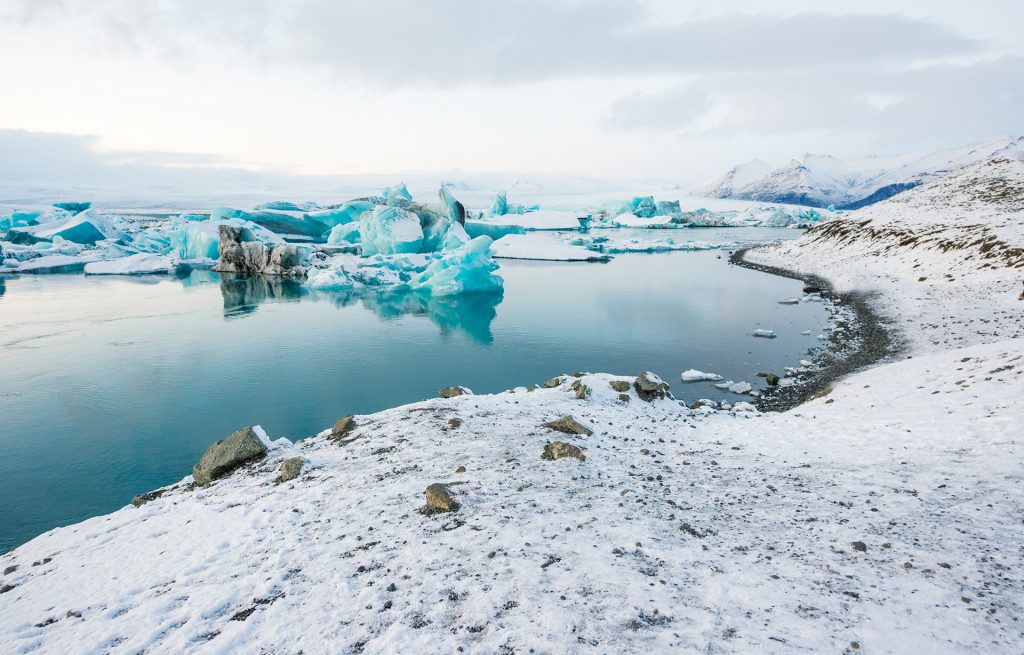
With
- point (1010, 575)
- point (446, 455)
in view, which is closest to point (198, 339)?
point (446, 455)

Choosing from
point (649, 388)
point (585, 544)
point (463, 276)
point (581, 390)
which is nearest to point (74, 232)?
point (463, 276)

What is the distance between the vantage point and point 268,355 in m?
18.6

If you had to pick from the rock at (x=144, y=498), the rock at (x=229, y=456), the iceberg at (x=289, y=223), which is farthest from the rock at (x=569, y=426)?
the iceberg at (x=289, y=223)

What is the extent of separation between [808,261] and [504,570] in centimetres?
4110

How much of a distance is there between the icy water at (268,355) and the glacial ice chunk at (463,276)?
1.37 m

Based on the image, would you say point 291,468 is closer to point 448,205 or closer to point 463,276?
point 463,276

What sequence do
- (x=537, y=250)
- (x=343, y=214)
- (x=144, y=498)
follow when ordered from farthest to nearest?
(x=343, y=214) → (x=537, y=250) → (x=144, y=498)

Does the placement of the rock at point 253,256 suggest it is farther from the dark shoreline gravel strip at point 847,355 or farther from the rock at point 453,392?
the dark shoreline gravel strip at point 847,355

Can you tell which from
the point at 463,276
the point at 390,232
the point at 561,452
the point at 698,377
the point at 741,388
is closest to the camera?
the point at 561,452

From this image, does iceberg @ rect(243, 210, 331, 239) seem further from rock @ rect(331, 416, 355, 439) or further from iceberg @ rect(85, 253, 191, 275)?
rock @ rect(331, 416, 355, 439)

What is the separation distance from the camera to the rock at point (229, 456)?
793 cm

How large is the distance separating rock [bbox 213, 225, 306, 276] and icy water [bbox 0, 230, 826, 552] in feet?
22.4

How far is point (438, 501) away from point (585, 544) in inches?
70.1

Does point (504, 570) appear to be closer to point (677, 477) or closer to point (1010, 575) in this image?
point (677, 477)
